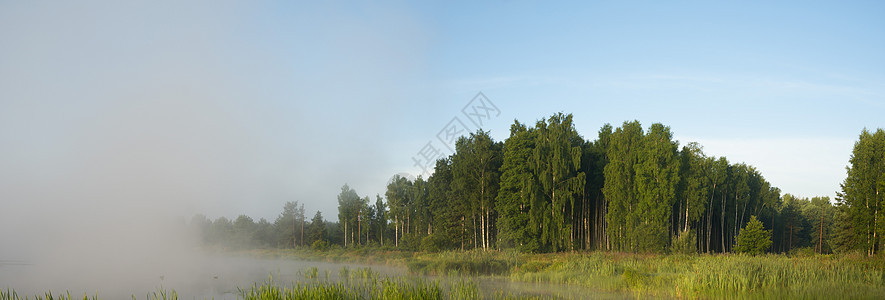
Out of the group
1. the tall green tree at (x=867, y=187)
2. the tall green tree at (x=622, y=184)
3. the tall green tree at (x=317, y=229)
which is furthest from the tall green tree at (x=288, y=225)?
the tall green tree at (x=867, y=187)

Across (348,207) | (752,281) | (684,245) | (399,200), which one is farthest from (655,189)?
(348,207)

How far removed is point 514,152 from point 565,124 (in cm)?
688

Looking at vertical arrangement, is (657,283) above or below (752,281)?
below

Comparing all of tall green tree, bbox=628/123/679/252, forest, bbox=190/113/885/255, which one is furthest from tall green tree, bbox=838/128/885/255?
tall green tree, bbox=628/123/679/252

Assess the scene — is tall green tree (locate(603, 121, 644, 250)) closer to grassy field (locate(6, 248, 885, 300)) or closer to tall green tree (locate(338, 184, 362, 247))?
grassy field (locate(6, 248, 885, 300))

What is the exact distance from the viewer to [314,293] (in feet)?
39.2

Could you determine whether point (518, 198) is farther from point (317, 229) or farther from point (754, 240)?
point (317, 229)

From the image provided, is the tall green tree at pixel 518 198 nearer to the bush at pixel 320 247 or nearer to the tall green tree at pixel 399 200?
the tall green tree at pixel 399 200

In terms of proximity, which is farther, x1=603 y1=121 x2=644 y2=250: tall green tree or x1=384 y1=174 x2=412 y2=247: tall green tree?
x1=384 y1=174 x2=412 y2=247: tall green tree

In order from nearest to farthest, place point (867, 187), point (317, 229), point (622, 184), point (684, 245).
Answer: point (684, 245) → point (622, 184) → point (867, 187) → point (317, 229)

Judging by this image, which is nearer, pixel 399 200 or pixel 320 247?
pixel 320 247

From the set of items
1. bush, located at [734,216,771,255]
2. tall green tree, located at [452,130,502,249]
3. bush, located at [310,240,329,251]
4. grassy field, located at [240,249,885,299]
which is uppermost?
tall green tree, located at [452,130,502,249]

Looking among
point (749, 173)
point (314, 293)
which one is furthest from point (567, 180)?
point (749, 173)

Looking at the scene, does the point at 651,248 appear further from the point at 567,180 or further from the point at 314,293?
the point at 314,293
